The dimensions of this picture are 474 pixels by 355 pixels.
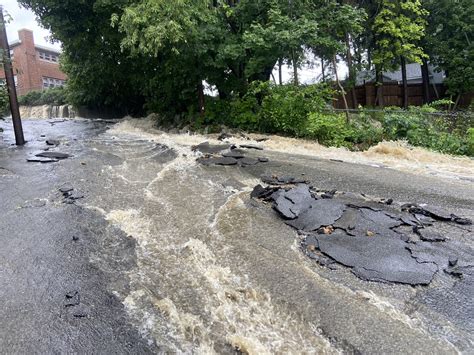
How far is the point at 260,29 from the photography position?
41.8ft

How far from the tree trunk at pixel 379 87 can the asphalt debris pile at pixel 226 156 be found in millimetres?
12950

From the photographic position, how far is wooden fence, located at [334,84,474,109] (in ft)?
78.5

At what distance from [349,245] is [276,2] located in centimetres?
1126

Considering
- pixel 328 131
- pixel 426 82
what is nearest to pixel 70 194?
pixel 328 131

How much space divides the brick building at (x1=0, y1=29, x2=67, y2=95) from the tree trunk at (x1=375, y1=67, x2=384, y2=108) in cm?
3291

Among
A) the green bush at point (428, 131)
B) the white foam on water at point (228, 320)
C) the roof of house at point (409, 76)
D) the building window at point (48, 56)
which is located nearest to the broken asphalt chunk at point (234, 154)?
the green bush at point (428, 131)

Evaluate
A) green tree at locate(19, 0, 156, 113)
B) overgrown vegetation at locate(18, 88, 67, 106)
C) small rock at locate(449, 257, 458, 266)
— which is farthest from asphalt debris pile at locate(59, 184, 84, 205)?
overgrown vegetation at locate(18, 88, 67, 106)

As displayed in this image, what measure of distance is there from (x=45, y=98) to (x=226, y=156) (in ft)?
112

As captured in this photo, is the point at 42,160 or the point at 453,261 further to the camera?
the point at 42,160

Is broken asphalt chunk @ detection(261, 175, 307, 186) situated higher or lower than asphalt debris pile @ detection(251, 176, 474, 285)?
higher

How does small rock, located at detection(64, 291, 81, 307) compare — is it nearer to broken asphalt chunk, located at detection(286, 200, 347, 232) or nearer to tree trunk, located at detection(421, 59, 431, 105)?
broken asphalt chunk, located at detection(286, 200, 347, 232)

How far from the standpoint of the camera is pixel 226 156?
9.99m

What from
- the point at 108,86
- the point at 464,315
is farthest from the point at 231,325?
the point at 108,86

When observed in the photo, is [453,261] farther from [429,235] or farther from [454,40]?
[454,40]
